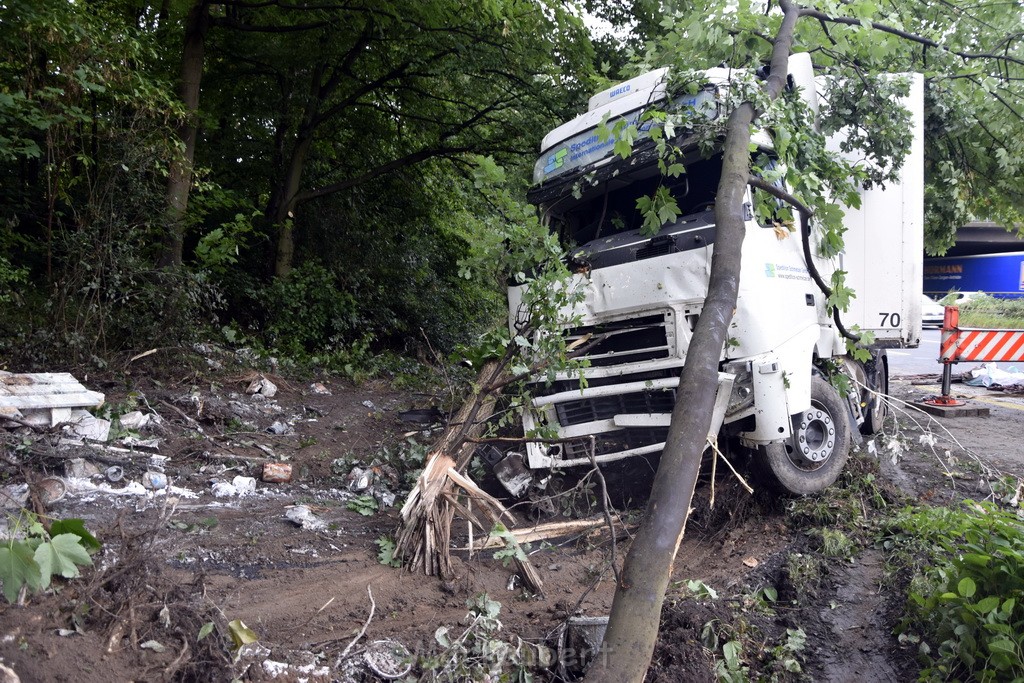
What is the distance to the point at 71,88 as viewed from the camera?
7559mm

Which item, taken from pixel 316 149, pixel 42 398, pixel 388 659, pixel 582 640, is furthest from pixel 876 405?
pixel 316 149

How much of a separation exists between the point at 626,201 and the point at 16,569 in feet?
16.4

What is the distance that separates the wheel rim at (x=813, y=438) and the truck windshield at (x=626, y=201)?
5.80 feet

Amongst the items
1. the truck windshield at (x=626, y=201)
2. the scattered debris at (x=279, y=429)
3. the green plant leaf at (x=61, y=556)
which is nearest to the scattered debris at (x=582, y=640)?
the green plant leaf at (x=61, y=556)

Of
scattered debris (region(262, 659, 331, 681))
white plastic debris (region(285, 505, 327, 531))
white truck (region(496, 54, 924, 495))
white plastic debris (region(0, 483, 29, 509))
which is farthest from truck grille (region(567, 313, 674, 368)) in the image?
white plastic debris (region(0, 483, 29, 509))

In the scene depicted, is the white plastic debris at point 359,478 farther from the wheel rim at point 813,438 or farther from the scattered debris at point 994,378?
the scattered debris at point 994,378

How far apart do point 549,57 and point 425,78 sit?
250 cm

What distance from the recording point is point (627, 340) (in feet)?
18.7

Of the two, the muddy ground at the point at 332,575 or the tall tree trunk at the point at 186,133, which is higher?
the tall tree trunk at the point at 186,133

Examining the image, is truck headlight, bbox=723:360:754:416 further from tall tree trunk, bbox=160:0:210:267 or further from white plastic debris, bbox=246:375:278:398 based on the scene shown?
tall tree trunk, bbox=160:0:210:267

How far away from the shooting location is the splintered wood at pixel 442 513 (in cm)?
463

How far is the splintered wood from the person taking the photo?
4.63 m

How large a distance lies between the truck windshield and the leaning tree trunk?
3.79 feet

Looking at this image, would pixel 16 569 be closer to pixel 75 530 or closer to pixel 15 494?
pixel 75 530
